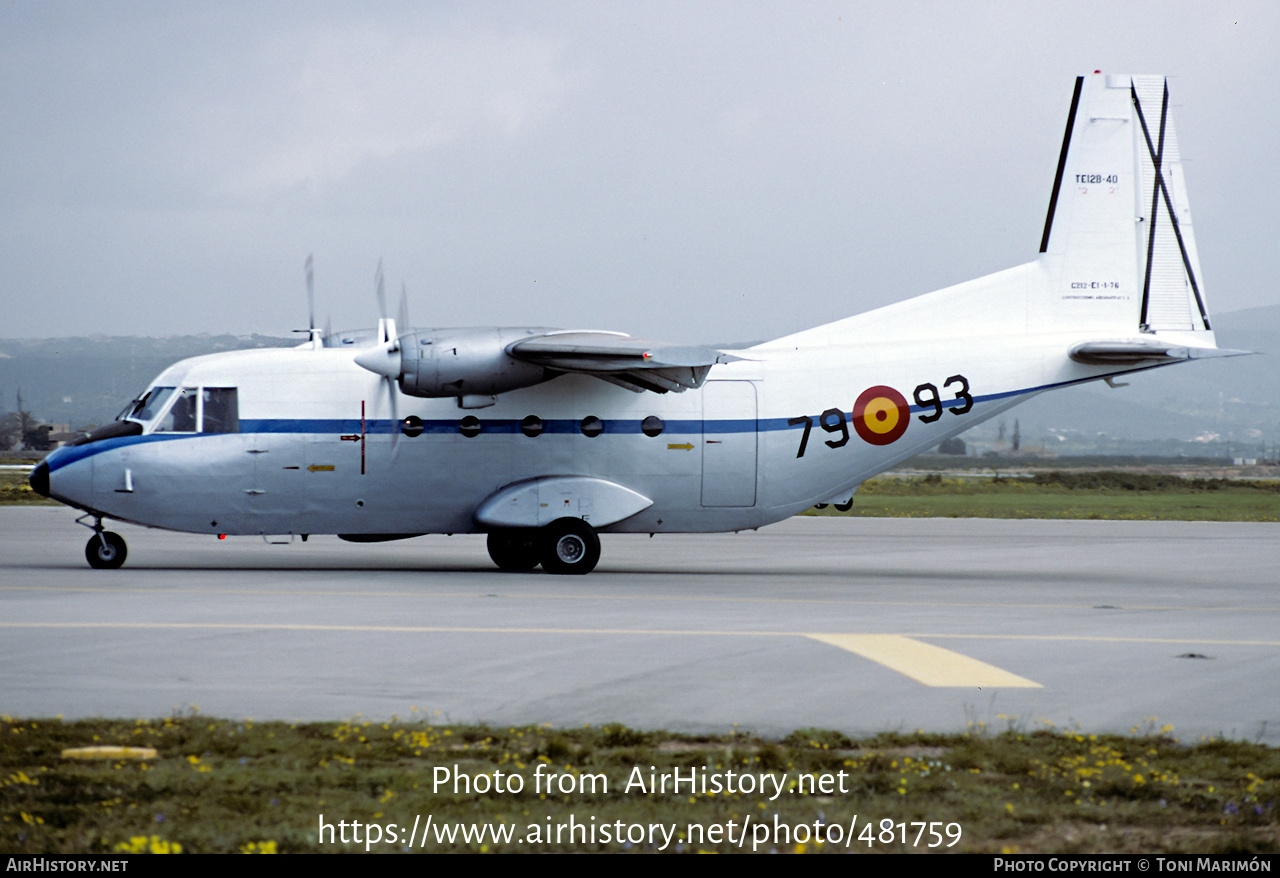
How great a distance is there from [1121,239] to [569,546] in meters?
11.8

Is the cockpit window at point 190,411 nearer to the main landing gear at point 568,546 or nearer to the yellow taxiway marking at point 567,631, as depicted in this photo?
the main landing gear at point 568,546

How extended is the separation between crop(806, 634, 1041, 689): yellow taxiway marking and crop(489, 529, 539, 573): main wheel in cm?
895

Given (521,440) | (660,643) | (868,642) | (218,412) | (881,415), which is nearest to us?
(660,643)

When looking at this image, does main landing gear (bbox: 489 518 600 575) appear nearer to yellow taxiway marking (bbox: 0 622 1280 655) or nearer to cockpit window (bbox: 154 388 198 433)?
cockpit window (bbox: 154 388 198 433)

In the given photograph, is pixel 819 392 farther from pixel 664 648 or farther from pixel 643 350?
pixel 664 648

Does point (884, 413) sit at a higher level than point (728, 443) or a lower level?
higher

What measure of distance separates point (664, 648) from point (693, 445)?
892cm

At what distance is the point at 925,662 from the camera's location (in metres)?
10.8

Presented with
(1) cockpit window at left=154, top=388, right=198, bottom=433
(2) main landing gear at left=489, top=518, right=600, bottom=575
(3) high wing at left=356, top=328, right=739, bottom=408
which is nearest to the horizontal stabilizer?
(3) high wing at left=356, top=328, right=739, bottom=408

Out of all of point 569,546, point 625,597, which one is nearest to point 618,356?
point 569,546

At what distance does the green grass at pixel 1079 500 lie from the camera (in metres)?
44.3

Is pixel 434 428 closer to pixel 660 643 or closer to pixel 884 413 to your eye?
pixel 884 413

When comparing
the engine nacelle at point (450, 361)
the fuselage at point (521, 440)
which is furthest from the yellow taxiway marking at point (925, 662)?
the engine nacelle at point (450, 361)

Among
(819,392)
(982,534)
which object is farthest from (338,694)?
(982,534)
